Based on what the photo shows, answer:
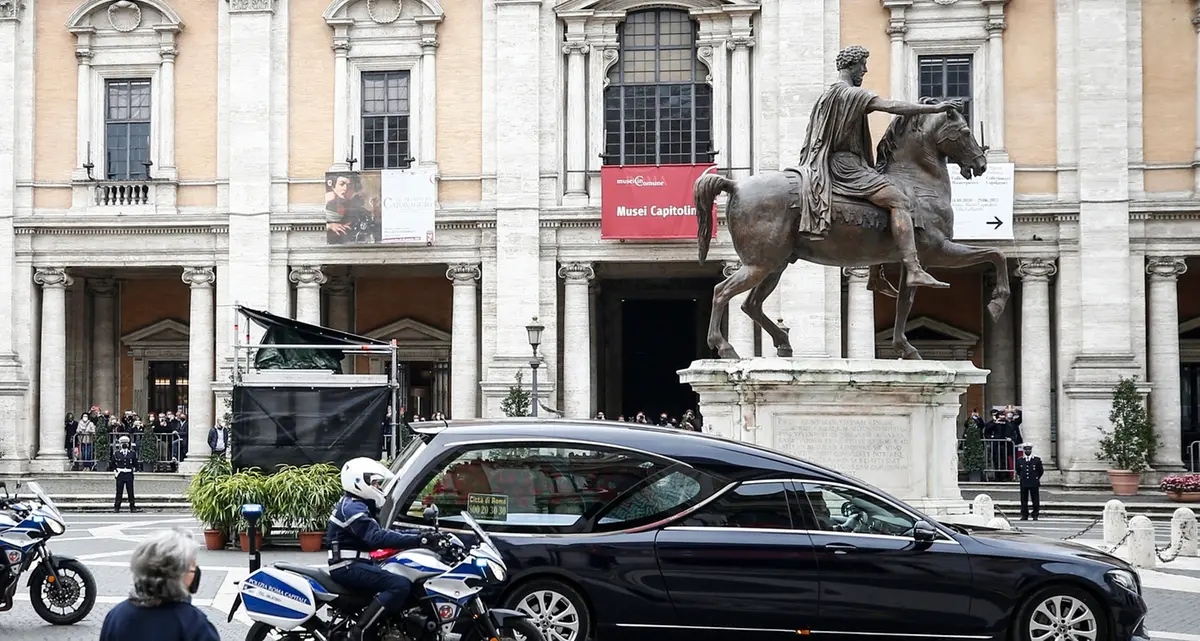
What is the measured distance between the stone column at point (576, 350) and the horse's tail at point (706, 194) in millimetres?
19048

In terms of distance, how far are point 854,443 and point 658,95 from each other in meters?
22.3

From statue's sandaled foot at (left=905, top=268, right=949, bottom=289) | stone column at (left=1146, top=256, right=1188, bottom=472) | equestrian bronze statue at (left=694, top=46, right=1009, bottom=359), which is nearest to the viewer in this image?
statue's sandaled foot at (left=905, top=268, right=949, bottom=289)

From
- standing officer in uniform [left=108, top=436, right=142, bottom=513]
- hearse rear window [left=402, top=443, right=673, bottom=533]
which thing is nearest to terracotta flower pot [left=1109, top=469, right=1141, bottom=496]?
standing officer in uniform [left=108, top=436, right=142, bottom=513]

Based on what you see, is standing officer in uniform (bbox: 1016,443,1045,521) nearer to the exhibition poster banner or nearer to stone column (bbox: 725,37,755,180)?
stone column (bbox: 725,37,755,180)

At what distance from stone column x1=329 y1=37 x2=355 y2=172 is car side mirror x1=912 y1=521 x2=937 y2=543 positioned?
1083 inches

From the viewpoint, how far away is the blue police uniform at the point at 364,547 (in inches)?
340

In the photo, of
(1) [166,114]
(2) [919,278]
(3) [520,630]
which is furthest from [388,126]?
(3) [520,630]

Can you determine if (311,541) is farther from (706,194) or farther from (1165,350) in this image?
(1165,350)

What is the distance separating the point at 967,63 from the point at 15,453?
85.7 feet

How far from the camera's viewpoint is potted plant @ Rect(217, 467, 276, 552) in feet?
61.5

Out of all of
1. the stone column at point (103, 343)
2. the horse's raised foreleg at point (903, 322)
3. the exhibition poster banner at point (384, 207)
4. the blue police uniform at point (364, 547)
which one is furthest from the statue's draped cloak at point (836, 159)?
the stone column at point (103, 343)

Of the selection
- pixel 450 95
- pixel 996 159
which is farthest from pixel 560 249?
pixel 996 159

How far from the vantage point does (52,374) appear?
35812mm

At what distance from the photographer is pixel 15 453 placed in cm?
3500
